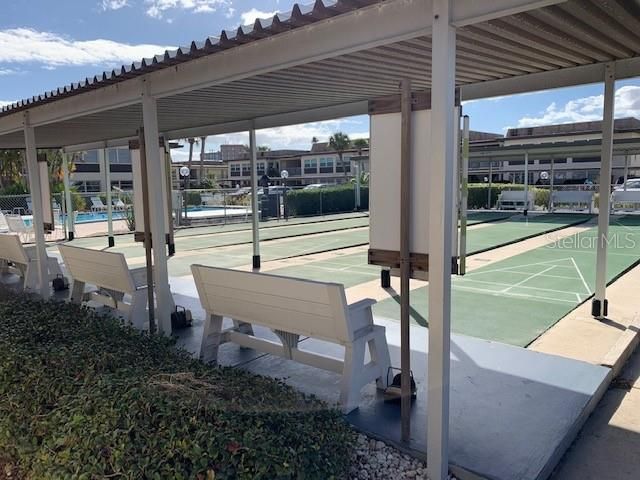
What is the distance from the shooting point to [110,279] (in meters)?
5.54

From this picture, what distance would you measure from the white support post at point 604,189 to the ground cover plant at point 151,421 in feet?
13.4

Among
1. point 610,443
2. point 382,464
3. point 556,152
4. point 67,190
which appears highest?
point 556,152

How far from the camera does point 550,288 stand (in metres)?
7.78

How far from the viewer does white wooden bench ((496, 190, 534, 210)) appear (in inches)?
964

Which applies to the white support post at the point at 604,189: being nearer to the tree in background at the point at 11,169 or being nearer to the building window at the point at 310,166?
the tree in background at the point at 11,169

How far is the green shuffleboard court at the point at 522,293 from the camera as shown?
5.81 m

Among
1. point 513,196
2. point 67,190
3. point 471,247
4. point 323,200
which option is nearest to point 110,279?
point 471,247

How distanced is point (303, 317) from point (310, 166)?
5634 cm

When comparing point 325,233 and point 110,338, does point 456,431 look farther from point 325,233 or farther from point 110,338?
point 325,233

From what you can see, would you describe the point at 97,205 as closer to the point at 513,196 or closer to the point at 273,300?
the point at 513,196

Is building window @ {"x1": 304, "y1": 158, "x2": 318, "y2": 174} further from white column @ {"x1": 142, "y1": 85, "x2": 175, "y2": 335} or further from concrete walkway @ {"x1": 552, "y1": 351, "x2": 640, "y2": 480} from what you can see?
concrete walkway @ {"x1": 552, "y1": 351, "x2": 640, "y2": 480}

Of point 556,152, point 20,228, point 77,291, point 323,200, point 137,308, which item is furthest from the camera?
point 323,200

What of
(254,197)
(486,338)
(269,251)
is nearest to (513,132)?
(269,251)

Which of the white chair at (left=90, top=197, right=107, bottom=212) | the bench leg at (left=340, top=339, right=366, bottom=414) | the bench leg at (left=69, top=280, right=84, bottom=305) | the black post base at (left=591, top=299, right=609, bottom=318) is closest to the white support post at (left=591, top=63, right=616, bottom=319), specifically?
the black post base at (left=591, top=299, right=609, bottom=318)
